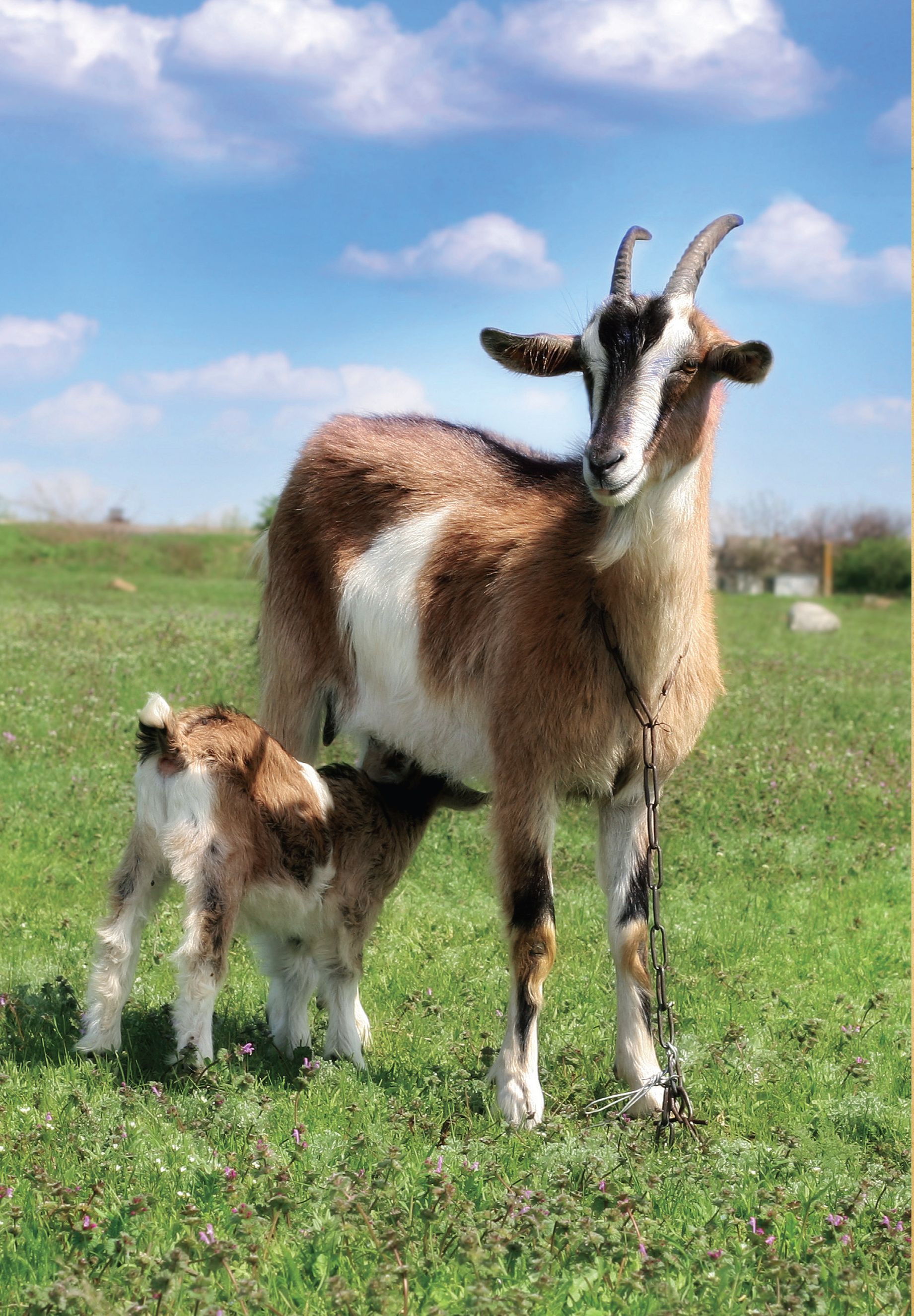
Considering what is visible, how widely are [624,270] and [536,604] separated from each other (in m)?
1.29

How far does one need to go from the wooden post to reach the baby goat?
135 ft

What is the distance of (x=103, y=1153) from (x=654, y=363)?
3.04 meters

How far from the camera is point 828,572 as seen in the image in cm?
4484

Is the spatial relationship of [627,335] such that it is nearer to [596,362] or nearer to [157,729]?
[596,362]

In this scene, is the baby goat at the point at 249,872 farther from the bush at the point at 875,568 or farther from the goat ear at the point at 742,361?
the bush at the point at 875,568

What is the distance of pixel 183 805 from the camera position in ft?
15.2

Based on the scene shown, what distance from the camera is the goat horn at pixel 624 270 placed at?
4414 millimetres

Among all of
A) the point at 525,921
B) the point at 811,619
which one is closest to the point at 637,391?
the point at 525,921

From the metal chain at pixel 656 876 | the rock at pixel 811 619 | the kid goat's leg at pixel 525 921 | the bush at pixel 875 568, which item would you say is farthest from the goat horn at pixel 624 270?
the bush at pixel 875 568

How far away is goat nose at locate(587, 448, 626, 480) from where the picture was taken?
4086 millimetres

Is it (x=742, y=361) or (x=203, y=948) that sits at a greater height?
(x=742, y=361)

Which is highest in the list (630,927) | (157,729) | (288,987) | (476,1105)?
(157,729)

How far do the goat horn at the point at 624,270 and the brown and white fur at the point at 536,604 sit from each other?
0.03 ft

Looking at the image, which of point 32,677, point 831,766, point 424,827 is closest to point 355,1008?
point 424,827
